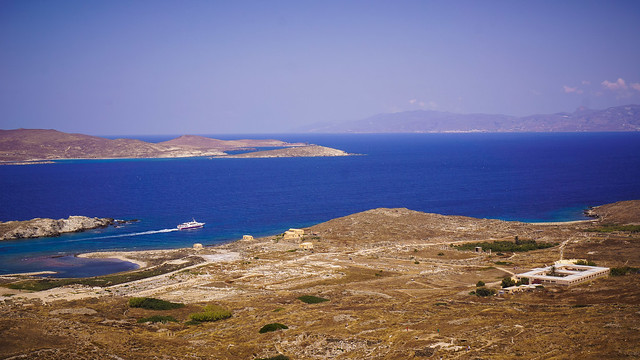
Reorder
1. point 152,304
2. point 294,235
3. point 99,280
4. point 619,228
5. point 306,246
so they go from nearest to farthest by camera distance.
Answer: point 152,304, point 99,280, point 306,246, point 619,228, point 294,235

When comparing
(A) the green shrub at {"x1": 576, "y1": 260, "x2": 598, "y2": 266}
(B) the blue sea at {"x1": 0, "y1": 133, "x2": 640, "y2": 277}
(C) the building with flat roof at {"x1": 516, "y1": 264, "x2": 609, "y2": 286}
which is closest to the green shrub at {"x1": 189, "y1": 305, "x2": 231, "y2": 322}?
(C) the building with flat roof at {"x1": 516, "y1": 264, "x2": 609, "y2": 286}

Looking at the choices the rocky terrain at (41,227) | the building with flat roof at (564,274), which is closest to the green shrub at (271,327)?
the building with flat roof at (564,274)

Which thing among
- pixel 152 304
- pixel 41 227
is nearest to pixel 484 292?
pixel 152 304

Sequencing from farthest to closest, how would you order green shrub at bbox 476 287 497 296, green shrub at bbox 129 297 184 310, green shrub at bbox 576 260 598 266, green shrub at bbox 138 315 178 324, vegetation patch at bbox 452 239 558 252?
vegetation patch at bbox 452 239 558 252 → green shrub at bbox 576 260 598 266 → green shrub at bbox 476 287 497 296 → green shrub at bbox 129 297 184 310 → green shrub at bbox 138 315 178 324

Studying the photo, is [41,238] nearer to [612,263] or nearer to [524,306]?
[524,306]

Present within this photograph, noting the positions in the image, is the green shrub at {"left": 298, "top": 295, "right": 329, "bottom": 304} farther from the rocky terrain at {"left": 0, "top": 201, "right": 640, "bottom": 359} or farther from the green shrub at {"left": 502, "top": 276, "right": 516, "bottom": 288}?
the green shrub at {"left": 502, "top": 276, "right": 516, "bottom": 288}

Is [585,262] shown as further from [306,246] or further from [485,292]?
[306,246]
